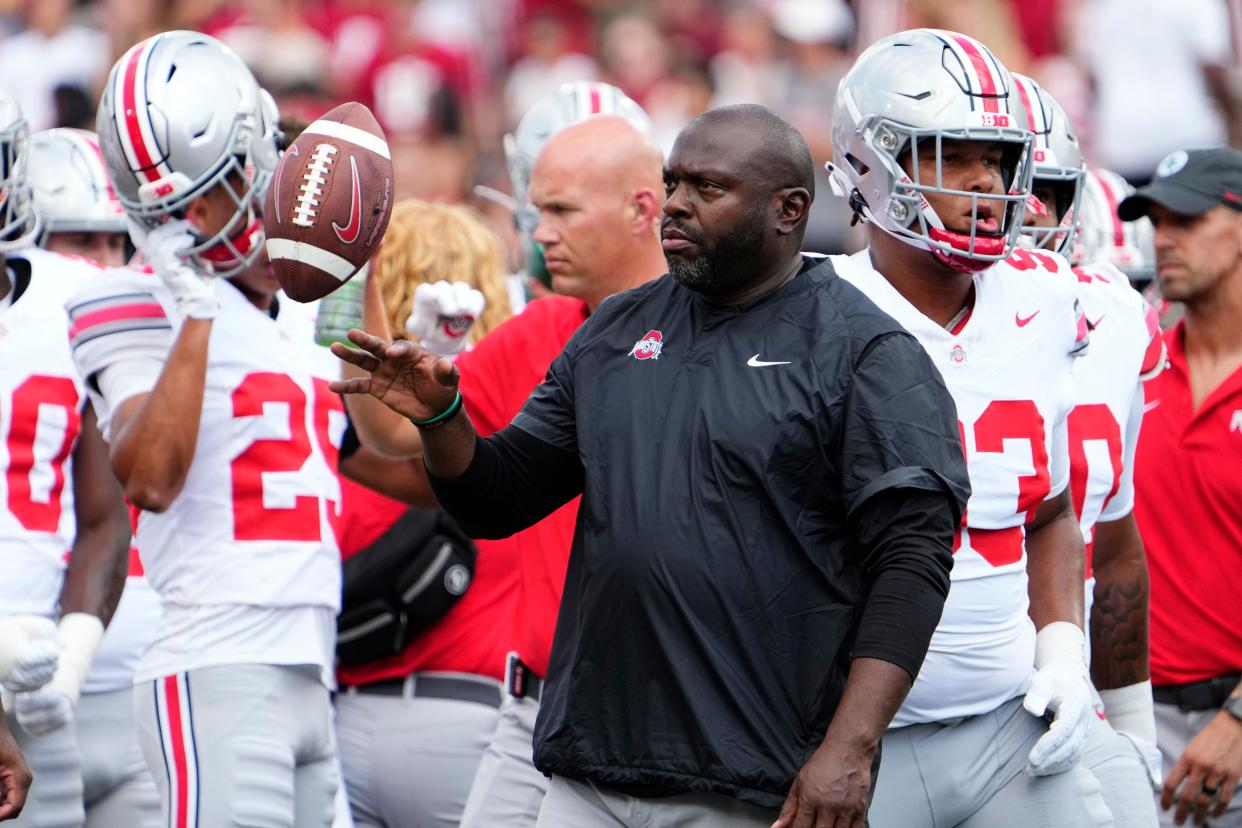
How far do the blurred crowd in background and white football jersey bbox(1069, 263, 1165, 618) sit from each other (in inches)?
194

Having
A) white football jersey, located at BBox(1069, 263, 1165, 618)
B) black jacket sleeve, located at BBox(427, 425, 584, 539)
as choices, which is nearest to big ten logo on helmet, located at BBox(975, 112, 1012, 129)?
white football jersey, located at BBox(1069, 263, 1165, 618)

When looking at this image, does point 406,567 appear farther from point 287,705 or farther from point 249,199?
point 249,199

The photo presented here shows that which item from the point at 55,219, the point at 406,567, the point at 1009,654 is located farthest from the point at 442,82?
the point at 1009,654

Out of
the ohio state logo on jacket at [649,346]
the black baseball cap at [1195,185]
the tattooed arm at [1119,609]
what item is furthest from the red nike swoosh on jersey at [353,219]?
the black baseball cap at [1195,185]

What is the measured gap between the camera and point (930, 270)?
370 centimetres

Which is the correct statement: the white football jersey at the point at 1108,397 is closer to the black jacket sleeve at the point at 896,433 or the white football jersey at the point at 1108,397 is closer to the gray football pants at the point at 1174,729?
the gray football pants at the point at 1174,729

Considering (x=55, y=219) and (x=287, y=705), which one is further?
(x=55, y=219)

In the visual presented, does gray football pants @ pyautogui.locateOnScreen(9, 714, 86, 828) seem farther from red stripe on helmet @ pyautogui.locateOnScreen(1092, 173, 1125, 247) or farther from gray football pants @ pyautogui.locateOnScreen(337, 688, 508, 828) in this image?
red stripe on helmet @ pyautogui.locateOnScreen(1092, 173, 1125, 247)

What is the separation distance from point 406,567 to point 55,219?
158 centimetres

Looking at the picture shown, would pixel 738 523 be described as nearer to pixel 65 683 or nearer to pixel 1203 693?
pixel 65 683

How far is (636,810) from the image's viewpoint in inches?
122

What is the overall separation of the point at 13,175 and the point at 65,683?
1190 mm

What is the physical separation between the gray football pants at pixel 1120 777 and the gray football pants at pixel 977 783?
158 mm

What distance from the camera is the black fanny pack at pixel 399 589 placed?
189 inches
